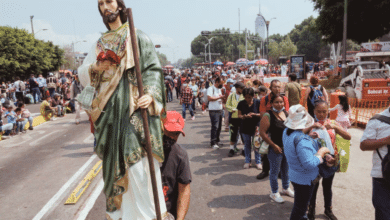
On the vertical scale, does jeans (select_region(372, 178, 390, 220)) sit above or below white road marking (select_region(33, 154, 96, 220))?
above

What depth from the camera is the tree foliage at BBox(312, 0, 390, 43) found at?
20.8 m

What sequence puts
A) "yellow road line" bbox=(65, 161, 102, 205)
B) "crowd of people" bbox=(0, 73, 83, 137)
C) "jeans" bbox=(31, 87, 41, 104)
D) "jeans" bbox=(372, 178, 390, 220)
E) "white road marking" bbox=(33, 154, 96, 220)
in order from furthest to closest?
"jeans" bbox=(31, 87, 41, 104) → "crowd of people" bbox=(0, 73, 83, 137) → "yellow road line" bbox=(65, 161, 102, 205) → "white road marking" bbox=(33, 154, 96, 220) → "jeans" bbox=(372, 178, 390, 220)

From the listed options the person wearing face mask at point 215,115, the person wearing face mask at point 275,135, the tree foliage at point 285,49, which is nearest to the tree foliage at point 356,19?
the person wearing face mask at point 215,115

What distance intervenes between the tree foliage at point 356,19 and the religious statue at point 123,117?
2201 centimetres

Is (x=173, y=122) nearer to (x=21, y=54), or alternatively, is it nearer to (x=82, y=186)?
(x=82, y=186)

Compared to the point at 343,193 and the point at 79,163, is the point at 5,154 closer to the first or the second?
the point at 79,163

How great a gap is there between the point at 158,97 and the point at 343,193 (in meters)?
4.49

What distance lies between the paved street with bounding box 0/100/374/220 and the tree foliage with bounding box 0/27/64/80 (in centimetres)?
1890

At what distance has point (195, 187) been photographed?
19.6 ft

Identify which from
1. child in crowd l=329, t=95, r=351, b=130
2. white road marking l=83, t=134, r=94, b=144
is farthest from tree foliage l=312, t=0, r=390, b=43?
white road marking l=83, t=134, r=94, b=144

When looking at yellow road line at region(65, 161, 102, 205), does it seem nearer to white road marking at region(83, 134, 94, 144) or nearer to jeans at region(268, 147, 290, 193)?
white road marking at region(83, 134, 94, 144)

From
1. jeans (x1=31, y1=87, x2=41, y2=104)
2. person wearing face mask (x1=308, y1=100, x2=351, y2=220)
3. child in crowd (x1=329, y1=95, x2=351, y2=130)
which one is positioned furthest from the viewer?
jeans (x1=31, y1=87, x2=41, y2=104)

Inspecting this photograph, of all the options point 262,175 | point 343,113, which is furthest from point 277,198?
point 343,113

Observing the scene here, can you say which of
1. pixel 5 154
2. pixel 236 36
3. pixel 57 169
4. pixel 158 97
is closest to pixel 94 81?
pixel 158 97
